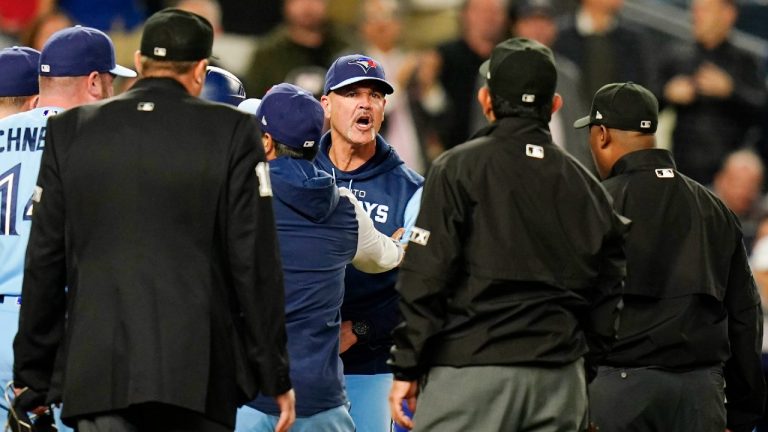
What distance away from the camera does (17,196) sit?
14.0 ft

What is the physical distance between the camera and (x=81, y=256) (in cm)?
352

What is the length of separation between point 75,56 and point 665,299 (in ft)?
7.19

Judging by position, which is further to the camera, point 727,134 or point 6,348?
point 727,134

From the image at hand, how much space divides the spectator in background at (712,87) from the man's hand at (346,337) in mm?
4662

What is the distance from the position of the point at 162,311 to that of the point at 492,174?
101cm

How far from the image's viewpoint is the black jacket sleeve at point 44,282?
3541 millimetres

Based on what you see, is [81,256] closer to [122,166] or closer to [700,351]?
[122,166]

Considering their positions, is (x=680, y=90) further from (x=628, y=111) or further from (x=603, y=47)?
(x=628, y=111)

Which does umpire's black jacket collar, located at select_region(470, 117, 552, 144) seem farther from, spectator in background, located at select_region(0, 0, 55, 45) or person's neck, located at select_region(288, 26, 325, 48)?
spectator in background, located at select_region(0, 0, 55, 45)

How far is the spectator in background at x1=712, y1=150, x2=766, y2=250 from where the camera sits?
9148mm

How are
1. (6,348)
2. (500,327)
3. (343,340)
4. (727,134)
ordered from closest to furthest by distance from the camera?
(500,327)
(6,348)
(343,340)
(727,134)

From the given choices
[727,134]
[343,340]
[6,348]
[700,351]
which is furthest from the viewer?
[727,134]

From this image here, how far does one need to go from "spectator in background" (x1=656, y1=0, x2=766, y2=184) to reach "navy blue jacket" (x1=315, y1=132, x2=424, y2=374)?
426 centimetres

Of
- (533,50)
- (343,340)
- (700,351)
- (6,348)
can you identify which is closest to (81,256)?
(6,348)
